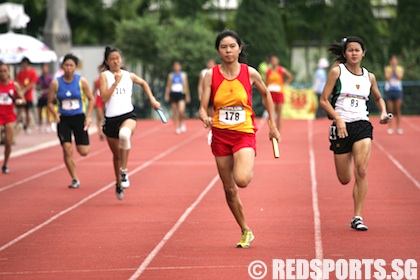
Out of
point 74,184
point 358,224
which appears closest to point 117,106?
point 74,184

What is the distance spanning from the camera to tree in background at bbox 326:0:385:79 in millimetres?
41844

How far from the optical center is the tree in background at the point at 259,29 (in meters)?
43.4

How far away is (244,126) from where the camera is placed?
422 inches

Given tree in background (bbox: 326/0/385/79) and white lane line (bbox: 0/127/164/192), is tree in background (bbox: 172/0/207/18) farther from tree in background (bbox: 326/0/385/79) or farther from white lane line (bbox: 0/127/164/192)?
white lane line (bbox: 0/127/164/192)

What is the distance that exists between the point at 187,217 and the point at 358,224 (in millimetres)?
2296

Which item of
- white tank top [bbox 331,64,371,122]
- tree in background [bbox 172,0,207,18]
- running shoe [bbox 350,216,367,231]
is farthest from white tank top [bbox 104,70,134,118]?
tree in background [bbox 172,0,207,18]

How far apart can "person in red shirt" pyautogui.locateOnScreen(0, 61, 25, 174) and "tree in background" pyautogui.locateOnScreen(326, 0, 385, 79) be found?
2348 centimetres

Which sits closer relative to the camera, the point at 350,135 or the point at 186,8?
the point at 350,135

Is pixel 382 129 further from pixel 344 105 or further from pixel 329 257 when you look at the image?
pixel 329 257

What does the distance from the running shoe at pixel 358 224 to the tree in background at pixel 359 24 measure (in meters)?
29.9

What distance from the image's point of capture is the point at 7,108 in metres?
19.2

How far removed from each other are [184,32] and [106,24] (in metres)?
12.2

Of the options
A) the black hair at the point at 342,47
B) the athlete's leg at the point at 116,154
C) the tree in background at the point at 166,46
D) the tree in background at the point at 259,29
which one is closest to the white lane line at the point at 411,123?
the tree in background at the point at 166,46

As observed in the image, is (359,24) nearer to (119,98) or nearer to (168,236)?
(119,98)
